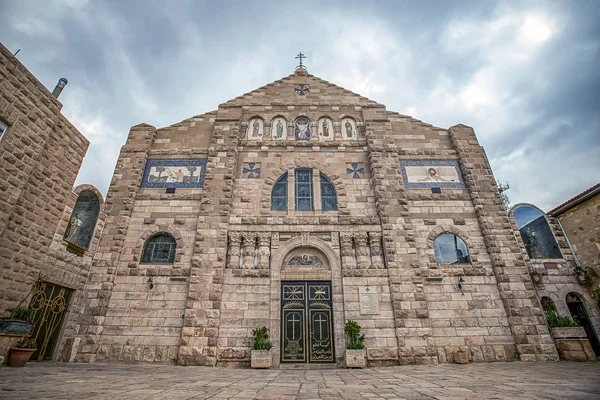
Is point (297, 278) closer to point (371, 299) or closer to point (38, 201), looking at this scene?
point (371, 299)

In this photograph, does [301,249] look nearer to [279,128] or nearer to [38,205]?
[279,128]

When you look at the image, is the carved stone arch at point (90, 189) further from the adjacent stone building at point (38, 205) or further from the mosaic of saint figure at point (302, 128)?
the mosaic of saint figure at point (302, 128)

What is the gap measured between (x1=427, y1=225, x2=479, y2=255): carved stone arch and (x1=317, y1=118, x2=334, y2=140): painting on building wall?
19.8 ft

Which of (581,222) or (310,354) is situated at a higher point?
(581,222)

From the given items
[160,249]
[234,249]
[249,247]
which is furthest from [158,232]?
[249,247]

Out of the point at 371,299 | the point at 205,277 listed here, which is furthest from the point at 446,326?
the point at 205,277

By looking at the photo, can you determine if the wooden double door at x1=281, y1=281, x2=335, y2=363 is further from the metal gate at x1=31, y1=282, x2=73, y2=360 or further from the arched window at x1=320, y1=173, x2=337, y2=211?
the metal gate at x1=31, y1=282, x2=73, y2=360

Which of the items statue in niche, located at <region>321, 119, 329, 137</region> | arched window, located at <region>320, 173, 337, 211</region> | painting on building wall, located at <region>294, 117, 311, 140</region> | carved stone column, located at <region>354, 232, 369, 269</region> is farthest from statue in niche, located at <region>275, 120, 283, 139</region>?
carved stone column, located at <region>354, 232, 369, 269</region>

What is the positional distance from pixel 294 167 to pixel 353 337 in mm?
6980

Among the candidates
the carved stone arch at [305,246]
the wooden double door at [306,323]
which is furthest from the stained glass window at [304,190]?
the wooden double door at [306,323]

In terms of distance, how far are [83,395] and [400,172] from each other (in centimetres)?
1178

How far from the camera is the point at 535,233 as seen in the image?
40.3ft

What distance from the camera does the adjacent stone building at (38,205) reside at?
25.4ft

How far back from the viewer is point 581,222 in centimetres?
1173
